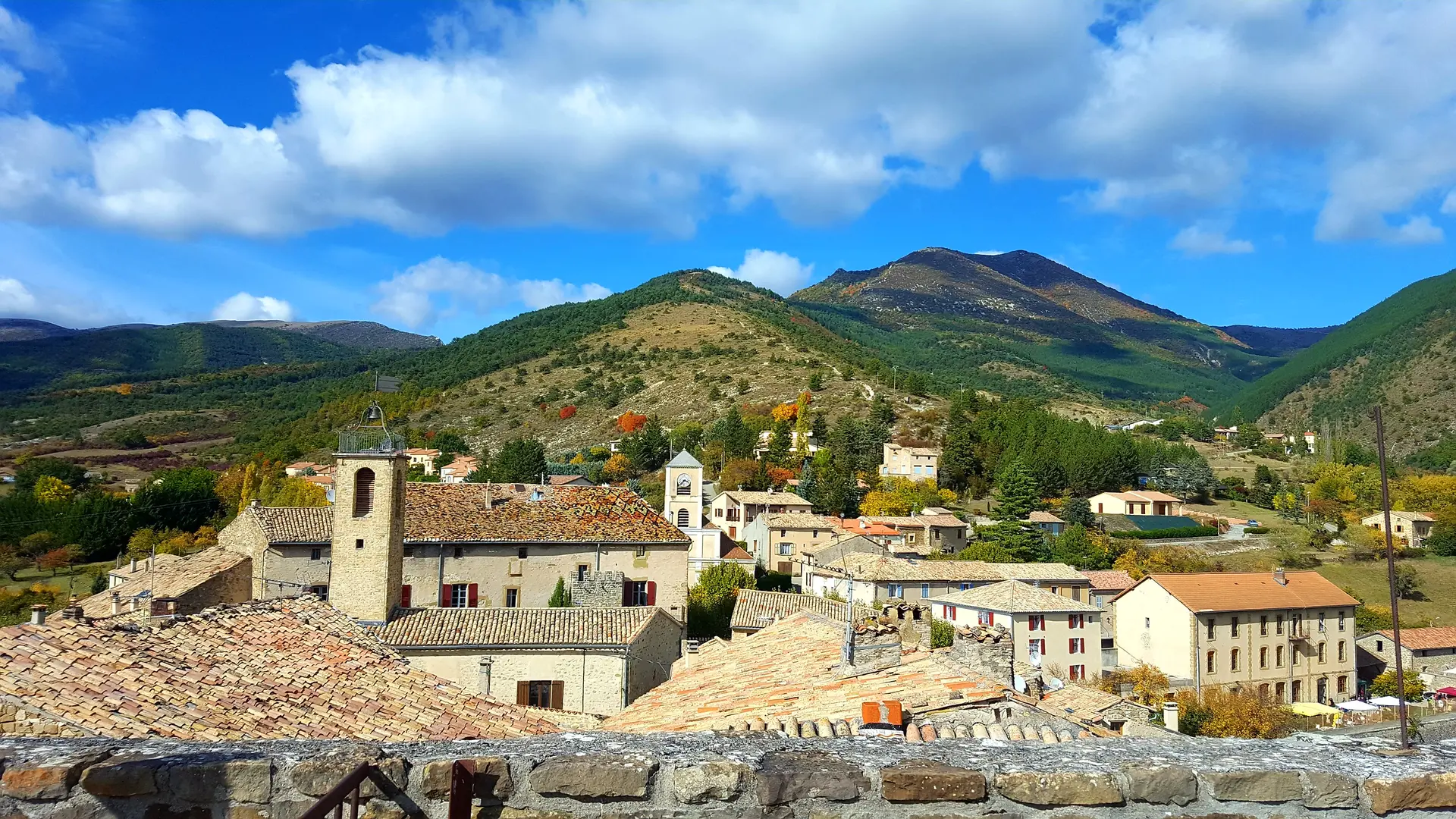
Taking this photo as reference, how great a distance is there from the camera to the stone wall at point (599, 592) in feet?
102

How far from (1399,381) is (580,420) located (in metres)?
122

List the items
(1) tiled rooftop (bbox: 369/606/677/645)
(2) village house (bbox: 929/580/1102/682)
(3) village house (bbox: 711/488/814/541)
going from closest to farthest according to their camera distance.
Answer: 1. (1) tiled rooftop (bbox: 369/606/677/645)
2. (2) village house (bbox: 929/580/1102/682)
3. (3) village house (bbox: 711/488/814/541)

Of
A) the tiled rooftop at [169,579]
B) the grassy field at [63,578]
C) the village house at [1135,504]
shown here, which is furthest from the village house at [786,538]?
the grassy field at [63,578]

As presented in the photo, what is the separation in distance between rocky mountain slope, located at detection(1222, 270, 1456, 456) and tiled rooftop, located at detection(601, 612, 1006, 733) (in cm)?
12625

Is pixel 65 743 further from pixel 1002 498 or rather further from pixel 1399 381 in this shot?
pixel 1399 381

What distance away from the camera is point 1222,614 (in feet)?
134

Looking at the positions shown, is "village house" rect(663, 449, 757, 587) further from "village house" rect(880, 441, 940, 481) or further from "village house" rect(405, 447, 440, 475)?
"village house" rect(405, 447, 440, 475)

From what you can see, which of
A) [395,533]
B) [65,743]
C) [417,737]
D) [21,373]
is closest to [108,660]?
[417,737]

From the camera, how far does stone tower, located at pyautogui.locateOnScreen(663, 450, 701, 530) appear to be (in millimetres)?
48906

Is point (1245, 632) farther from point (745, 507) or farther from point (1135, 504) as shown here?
point (745, 507)

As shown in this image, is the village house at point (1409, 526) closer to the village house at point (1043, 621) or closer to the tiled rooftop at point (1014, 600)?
the tiled rooftop at point (1014, 600)

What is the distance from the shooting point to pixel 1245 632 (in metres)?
41.7

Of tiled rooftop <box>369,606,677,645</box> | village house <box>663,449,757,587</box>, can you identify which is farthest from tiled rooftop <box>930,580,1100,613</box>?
Answer: tiled rooftop <box>369,606,677,645</box>

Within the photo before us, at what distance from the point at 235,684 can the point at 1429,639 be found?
51.6m
